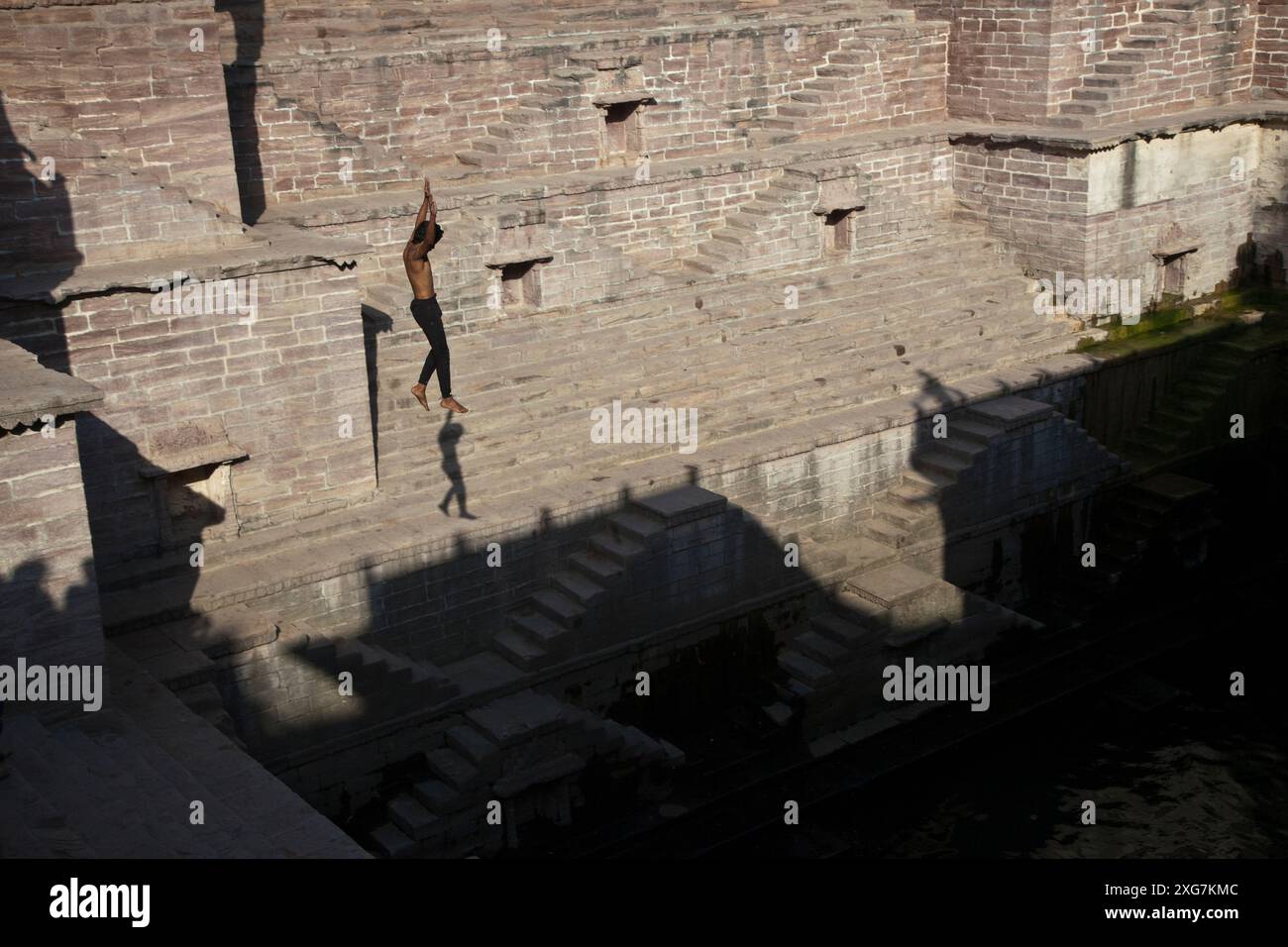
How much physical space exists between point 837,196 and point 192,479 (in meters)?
9.26

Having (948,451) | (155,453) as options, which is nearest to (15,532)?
(155,453)

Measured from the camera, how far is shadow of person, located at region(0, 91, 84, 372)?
40.9ft

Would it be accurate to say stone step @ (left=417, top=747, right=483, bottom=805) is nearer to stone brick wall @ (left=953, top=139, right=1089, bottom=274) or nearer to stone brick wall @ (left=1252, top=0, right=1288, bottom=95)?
stone brick wall @ (left=953, top=139, right=1089, bottom=274)

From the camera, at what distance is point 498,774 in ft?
43.6

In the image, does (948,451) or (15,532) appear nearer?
(15,532)

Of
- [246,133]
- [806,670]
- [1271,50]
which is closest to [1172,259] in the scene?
[1271,50]

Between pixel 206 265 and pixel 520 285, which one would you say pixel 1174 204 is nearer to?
pixel 520 285

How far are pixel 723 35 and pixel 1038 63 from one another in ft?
13.6

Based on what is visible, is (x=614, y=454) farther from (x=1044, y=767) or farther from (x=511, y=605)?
(x=1044, y=767)

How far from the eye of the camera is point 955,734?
51.1ft

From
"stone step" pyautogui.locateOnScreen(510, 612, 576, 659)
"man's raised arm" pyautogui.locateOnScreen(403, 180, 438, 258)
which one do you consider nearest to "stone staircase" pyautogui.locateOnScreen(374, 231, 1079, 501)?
"stone step" pyautogui.locateOnScreen(510, 612, 576, 659)

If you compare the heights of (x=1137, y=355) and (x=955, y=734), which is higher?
(x=1137, y=355)

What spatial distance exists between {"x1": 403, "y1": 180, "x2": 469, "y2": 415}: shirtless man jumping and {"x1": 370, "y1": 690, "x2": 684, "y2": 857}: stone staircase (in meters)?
2.97

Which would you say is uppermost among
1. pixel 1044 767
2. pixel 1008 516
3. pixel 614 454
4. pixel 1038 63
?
pixel 1038 63
